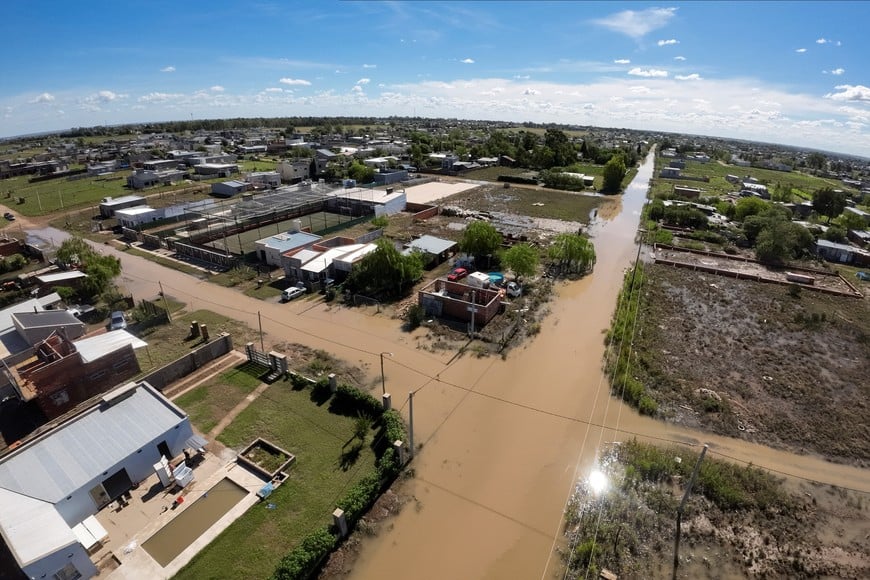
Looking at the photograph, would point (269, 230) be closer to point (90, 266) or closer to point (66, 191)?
point (90, 266)

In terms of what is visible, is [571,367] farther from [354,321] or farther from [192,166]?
[192,166]

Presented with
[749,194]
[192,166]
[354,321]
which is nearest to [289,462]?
[354,321]

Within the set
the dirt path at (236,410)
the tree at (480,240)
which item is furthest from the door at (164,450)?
the tree at (480,240)

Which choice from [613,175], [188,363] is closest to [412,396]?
[188,363]

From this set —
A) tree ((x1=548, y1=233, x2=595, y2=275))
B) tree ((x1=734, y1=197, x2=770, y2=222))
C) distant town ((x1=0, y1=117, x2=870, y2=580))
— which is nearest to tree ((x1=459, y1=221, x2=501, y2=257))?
distant town ((x1=0, y1=117, x2=870, y2=580))

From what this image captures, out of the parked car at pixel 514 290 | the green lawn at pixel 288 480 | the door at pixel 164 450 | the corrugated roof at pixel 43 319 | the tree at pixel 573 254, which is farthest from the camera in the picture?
the tree at pixel 573 254

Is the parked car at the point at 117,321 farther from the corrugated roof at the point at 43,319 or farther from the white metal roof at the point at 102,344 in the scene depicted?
the white metal roof at the point at 102,344
